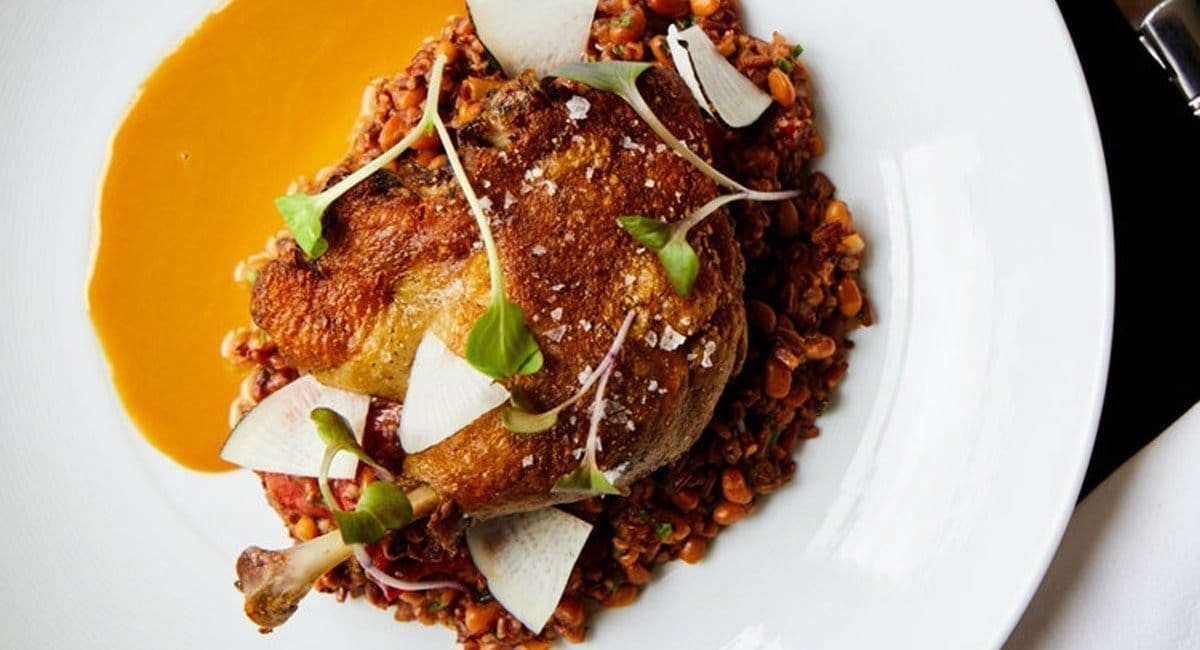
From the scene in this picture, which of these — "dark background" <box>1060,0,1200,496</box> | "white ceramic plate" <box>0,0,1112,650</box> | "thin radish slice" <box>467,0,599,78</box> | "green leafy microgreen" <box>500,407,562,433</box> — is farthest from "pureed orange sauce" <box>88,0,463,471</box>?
"dark background" <box>1060,0,1200,496</box>

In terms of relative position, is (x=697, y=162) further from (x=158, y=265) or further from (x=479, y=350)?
(x=158, y=265)

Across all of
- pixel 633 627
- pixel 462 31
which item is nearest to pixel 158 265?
pixel 462 31

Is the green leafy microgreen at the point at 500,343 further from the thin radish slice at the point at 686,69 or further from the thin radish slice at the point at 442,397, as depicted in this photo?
the thin radish slice at the point at 686,69

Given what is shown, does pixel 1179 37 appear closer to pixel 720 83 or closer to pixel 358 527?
pixel 720 83

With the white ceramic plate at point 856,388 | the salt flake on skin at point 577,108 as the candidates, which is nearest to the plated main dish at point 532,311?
the salt flake on skin at point 577,108

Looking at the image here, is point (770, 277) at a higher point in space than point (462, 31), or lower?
lower

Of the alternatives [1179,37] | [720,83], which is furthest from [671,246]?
[1179,37]
